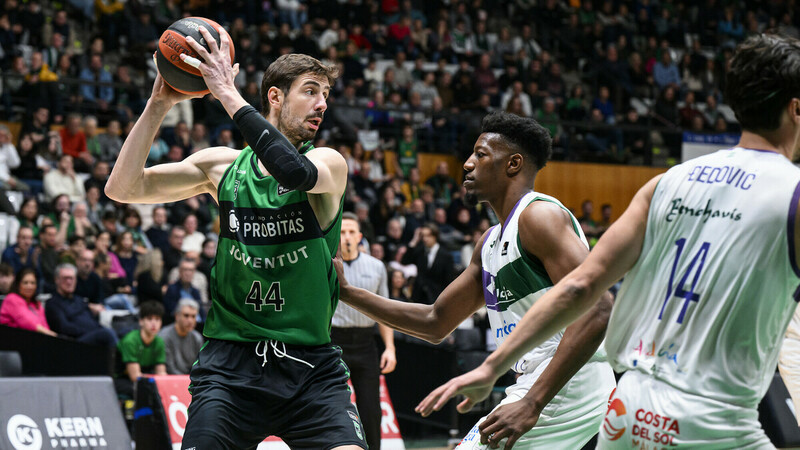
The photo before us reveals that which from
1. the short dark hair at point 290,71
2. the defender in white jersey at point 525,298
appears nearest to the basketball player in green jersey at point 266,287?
the short dark hair at point 290,71

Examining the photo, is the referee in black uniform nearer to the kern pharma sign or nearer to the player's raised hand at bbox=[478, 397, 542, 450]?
the kern pharma sign

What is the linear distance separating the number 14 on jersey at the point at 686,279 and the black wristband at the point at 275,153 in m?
1.43

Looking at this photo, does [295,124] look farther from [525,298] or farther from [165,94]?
[525,298]

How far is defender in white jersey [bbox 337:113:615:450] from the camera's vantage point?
10.2 feet

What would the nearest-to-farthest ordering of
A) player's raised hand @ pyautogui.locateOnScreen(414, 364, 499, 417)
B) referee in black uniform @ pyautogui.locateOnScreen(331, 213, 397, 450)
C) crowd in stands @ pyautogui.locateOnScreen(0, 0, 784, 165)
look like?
1. player's raised hand @ pyautogui.locateOnScreen(414, 364, 499, 417)
2. referee in black uniform @ pyautogui.locateOnScreen(331, 213, 397, 450)
3. crowd in stands @ pyautogui.locateOnScreen(0, 0, 784, 165)

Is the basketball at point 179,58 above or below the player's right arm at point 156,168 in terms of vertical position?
above

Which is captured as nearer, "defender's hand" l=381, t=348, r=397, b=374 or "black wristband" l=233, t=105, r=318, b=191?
"black wristband" l=233, t=105, r=318, b=191

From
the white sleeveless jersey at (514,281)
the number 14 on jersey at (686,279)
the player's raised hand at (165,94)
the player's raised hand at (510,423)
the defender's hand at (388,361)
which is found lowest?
the defender's hand at (388,361)

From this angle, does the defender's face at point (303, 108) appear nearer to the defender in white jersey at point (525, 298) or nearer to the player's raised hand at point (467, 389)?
the defender in white jersey at point (525, 298)

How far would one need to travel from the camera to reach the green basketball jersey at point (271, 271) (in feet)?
11.9

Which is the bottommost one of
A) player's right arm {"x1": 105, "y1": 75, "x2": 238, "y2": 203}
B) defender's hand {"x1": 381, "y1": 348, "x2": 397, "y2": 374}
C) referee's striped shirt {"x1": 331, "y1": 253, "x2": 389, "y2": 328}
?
defender's hand {"x1": 381, "y1": 348, "x2": 397, "y2": 374}

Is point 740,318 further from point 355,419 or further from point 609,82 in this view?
point 609,82

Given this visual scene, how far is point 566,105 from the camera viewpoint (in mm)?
19141

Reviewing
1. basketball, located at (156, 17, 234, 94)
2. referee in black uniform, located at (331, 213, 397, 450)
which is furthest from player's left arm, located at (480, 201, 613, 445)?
referee in black uniform, located at (331, 213, 397, 450)
